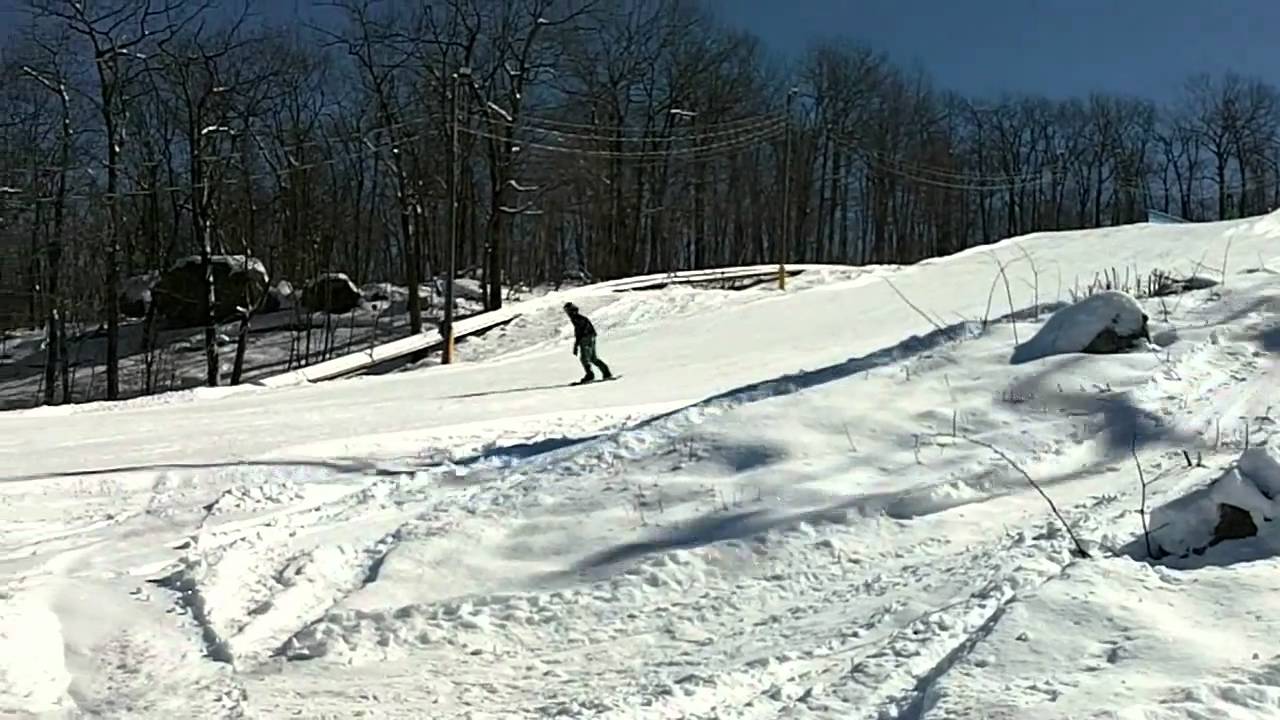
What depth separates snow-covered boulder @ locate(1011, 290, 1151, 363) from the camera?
9758 millimetres

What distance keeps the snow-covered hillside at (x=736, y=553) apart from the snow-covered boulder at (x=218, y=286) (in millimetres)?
26336

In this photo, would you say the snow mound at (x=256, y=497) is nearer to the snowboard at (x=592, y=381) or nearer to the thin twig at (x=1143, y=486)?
the thin twig at (x=1143, y=486)

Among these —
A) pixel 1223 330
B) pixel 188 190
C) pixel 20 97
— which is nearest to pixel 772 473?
pixel 1223 330

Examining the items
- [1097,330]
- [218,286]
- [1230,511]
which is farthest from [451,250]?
[1230,511]

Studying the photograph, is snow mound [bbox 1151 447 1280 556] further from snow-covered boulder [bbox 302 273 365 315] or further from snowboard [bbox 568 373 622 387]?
snow-covered boulder [bbox 302 273 365 315]

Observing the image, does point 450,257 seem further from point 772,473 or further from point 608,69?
point 608,69

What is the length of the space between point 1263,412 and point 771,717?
5670 mm

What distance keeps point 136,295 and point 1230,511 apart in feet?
143

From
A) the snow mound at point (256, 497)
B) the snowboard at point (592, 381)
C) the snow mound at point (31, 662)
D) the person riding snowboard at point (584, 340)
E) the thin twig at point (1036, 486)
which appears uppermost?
the person riding snowboard at point (584, 340)

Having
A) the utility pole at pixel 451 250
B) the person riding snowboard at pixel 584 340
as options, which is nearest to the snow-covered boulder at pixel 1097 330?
the person riding snowboard at pixel 584 340

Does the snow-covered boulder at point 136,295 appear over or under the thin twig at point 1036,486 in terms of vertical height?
over

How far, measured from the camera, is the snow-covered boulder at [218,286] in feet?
125

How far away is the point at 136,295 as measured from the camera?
43312 millimetres

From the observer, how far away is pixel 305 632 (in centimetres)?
578
